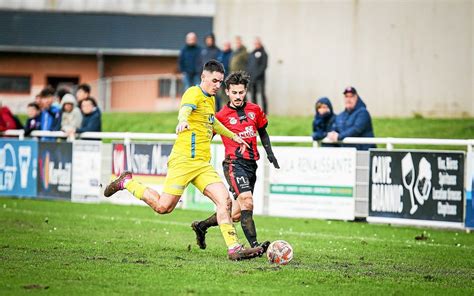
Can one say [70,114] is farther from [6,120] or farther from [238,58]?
[238,58]

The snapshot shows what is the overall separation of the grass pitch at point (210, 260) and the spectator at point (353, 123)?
148 centimetres

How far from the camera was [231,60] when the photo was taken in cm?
2756

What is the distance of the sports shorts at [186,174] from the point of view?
11.8 m

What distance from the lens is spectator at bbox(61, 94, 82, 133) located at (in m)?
21.8

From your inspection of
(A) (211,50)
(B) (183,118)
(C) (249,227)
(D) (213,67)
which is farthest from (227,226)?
(A) (211,50)

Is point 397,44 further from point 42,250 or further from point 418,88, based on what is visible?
point 42,250

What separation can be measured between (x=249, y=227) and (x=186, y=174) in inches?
39.2

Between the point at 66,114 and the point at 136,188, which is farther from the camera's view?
the point at 66,114

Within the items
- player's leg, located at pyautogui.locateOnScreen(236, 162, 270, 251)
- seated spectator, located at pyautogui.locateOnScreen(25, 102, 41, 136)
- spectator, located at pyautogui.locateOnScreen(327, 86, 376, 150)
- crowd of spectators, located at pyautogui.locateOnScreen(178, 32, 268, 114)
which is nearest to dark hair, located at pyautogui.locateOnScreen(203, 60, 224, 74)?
player's leg, located at pyautogui.locateOnScreen(236, 162, 270, 251)

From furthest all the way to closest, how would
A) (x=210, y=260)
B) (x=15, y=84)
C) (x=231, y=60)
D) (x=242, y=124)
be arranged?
(x=15, y=84) → (x=231, y=60) → (x=242, y=124) → (x=210, y=260)

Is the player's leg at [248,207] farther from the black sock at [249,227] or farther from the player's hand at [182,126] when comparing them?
the player's hand at [182,126]

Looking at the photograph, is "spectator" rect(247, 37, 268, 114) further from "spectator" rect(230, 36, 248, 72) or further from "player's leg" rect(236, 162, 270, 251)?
"player's leg" rect(236, 162, 270, 251)

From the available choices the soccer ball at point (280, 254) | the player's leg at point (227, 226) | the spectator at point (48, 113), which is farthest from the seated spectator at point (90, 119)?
the soccer ball at point (280, 254)

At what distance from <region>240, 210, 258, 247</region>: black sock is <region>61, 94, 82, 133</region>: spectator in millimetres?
10103
